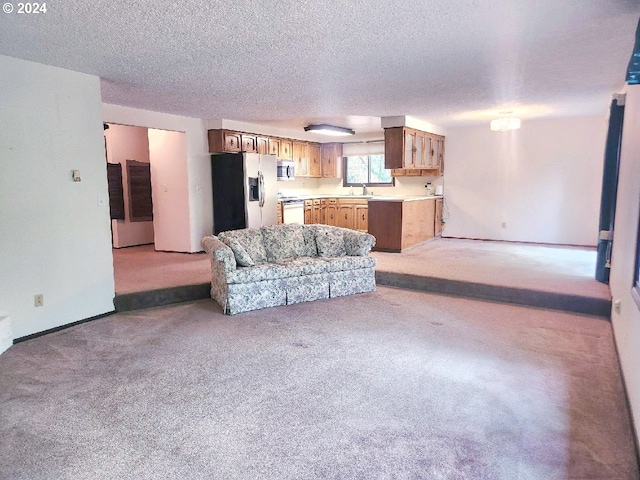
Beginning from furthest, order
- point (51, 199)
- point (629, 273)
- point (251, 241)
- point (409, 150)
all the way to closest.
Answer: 1. point (409, 150)
2. point (251, 241)
3. point (51, 199)
4. point (629, 273)

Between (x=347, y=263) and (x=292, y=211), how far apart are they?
3.72 metres

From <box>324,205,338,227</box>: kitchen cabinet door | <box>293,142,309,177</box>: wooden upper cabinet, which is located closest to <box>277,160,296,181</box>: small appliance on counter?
<box>293,142,309,177</box>: wooden upper cabinet

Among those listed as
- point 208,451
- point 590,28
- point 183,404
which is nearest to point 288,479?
point 208,451

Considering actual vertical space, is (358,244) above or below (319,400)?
above

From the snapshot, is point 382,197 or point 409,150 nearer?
point 409,150

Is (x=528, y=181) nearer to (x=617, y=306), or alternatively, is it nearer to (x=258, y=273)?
(x=617, y=306)

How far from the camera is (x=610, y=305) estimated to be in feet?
13.6

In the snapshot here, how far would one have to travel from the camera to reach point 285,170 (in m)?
8.52

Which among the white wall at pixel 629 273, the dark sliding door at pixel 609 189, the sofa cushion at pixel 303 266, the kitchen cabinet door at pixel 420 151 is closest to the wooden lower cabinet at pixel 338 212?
the kitchen cabinet door at pixel 420 151

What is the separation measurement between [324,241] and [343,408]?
2957mm

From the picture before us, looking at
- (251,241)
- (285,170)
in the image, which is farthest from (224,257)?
(285,170)

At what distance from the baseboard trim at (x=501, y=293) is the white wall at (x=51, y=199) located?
11.6 feet

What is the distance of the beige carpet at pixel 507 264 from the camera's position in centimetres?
482

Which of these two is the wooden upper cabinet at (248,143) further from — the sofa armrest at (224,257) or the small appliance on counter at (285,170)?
the sofa armrest at (224,257)
